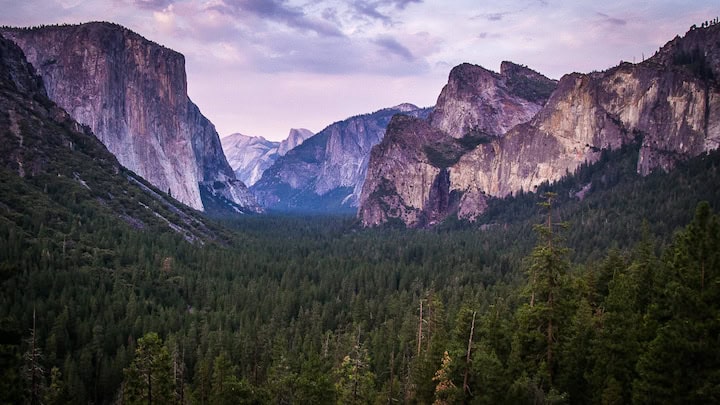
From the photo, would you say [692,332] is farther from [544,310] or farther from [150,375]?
[150,375]

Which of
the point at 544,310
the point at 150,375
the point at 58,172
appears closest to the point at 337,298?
the point at 150,375

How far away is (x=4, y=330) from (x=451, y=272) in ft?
344

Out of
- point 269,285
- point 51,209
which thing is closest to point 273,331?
point 269,285

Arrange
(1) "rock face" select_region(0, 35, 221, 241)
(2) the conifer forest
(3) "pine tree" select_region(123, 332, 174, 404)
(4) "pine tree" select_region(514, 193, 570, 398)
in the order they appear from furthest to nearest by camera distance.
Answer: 1. (1) "rock face" select_region(0, 35, 221, 241)
2. (3) "pine tree" select_region(123, 332, 174, 404)
3. (4) "pine tree" select_region(514, 193, 570, 398)
4. (2) the conifer forest

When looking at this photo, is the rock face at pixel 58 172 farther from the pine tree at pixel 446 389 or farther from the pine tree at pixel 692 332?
the pine tree at pixel 692 332

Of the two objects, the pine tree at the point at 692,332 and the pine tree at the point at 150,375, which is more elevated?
the pine tree at the point at 692,332

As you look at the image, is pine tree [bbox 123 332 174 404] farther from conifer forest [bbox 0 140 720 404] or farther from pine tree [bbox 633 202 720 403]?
pine tree [bbox 633 202 720 403]

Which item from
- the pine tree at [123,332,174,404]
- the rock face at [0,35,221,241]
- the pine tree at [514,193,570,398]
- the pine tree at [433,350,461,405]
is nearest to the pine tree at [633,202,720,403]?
the pine tree at [514,193,570,398]

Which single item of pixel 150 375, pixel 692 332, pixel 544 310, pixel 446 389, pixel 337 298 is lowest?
pixel 337 298

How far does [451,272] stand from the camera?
394ft

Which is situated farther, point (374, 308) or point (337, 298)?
point (337, 298)

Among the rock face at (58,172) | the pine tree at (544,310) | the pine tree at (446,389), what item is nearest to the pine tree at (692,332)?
the pine tree at (544,310)

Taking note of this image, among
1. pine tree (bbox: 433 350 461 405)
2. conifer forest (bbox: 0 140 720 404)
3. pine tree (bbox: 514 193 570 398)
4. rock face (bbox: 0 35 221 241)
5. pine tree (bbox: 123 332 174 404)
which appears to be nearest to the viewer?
conifer forest (bbox: 0 140 720 404)

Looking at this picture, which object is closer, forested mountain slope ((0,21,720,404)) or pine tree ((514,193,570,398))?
forested mountain slope ((0,21,720,404))
